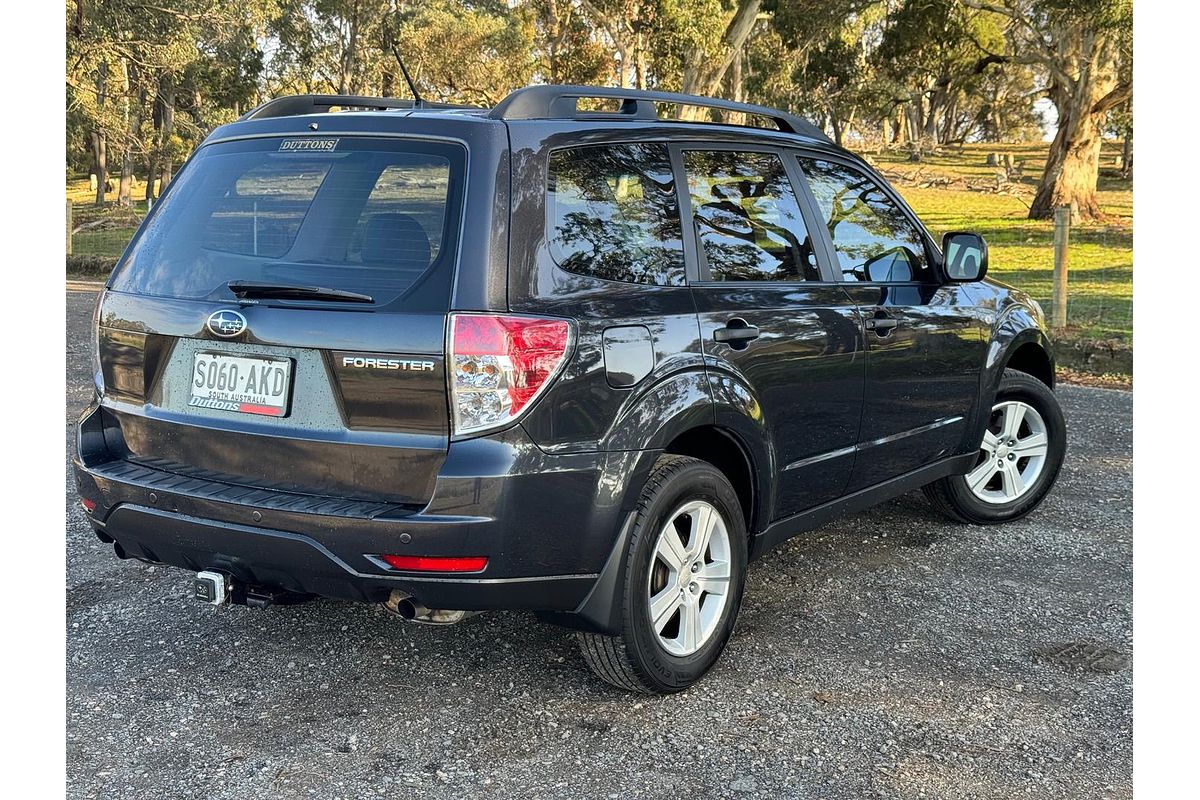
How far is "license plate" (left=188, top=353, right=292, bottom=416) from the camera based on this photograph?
3.31m

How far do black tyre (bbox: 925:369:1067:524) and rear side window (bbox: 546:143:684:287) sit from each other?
2555mm

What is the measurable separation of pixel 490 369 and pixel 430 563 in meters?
0.56

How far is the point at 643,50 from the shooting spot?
26141 millimetres

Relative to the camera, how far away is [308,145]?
3.57m

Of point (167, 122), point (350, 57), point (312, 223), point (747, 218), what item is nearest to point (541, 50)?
point (350, 57)

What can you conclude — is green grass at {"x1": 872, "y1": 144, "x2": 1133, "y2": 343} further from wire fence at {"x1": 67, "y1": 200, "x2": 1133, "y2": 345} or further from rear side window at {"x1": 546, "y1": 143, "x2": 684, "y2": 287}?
rear side window at {"x1": 546, "y1": 143, "x2": 684, "y2": 287}

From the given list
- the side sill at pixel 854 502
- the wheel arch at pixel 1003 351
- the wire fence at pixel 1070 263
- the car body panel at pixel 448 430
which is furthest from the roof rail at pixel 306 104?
the wire fence at pixel 1070 263

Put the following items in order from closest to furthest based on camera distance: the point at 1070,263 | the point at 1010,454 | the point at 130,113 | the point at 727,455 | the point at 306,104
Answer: the point at 727,455, the point at 306,104, the point at 1010,454, the point at 1070,263, the point at 130,113

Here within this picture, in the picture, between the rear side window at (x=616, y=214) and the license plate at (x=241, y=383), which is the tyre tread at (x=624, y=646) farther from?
the license plate at (x=241, y=383)

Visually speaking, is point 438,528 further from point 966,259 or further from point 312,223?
point 966,259

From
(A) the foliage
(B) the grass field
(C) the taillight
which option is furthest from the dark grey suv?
(A) the foliage

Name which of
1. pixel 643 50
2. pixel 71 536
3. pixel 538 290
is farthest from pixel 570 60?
pixel 538 290

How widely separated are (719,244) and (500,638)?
65.5 inches

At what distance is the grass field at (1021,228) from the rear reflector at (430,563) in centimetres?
941
